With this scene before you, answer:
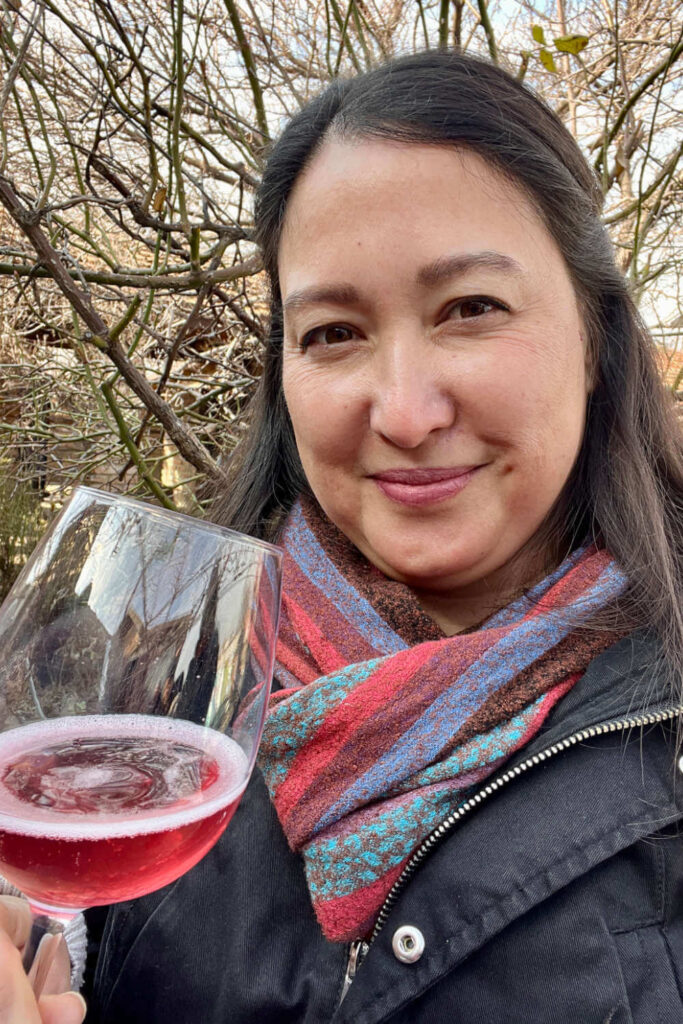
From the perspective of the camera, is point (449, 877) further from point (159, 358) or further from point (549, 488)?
point (159, 358)

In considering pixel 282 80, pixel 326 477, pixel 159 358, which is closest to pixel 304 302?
pixel 326 477

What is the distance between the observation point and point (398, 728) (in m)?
1.18

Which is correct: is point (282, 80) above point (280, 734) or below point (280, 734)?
above

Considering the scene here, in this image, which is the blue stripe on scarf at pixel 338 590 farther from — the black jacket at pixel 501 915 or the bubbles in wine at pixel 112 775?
the bubbles in wine at pixel 112 775

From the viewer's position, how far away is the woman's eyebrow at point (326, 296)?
124 centimetres

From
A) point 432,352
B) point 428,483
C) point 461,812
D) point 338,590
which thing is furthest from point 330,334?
point 461,812

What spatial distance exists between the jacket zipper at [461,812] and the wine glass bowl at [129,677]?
400mm

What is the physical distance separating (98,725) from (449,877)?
54 cm

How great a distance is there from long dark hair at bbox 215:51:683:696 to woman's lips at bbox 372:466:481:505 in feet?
0.99

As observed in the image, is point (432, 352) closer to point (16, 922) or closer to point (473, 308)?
point (473, 308)

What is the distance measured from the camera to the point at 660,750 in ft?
3.69

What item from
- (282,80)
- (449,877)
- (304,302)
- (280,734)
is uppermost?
(282,80)

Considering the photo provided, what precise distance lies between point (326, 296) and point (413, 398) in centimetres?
23

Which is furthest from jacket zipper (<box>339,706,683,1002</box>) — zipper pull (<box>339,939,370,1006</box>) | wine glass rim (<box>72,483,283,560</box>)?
wine glass rim (<box>72,483,283,560</box>)
